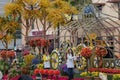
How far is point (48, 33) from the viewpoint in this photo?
47500 mm

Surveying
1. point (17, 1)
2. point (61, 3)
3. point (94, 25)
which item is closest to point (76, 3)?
point (61, 3)

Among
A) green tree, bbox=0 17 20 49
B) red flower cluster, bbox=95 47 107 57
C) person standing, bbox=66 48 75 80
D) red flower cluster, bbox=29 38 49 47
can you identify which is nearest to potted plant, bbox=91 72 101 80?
red flower cluster, bbox=95 47 107 57

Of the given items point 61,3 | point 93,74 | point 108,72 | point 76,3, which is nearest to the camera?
point 93,74

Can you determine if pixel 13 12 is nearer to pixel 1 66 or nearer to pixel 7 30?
pixel 7 30

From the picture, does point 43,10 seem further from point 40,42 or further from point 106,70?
point 106,70

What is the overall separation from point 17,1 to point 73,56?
57.3 feet

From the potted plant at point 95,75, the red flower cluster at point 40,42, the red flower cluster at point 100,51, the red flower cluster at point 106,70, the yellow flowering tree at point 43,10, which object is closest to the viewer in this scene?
the potted plant at point 95,75

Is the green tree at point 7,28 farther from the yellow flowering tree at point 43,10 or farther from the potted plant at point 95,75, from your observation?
the potted plant at point 95,75

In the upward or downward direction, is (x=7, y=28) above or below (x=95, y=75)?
above

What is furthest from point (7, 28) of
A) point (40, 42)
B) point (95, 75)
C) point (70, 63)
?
point (95, 75)

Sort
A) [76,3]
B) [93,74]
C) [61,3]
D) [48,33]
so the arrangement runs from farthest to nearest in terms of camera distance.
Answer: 1. [48,33]
2. [76,3]
3. [61,3]
4. [93,74]

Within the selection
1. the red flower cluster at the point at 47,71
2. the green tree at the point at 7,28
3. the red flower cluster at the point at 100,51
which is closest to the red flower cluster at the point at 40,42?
the red flower cluster at the point at 47,71

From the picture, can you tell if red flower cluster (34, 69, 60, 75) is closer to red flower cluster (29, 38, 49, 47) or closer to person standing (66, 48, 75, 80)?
person standing (66, 48, 75, 80)

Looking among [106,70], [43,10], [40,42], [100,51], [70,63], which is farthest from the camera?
[43,10]
